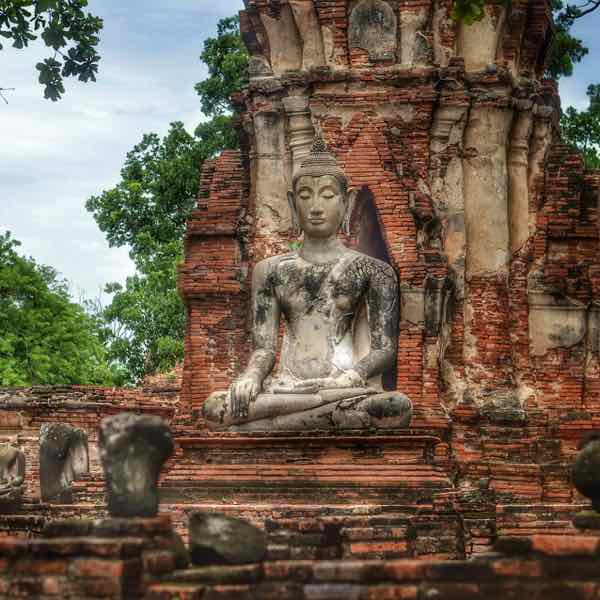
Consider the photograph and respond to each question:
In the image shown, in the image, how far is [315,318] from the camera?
40.9 ft

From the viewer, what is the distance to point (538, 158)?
15242mm

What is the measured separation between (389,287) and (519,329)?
2.54m

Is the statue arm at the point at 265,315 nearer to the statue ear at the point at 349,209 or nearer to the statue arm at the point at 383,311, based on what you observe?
the statue arm at the point at 383,311

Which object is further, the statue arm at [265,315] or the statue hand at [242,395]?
the statue arm at [265,315]

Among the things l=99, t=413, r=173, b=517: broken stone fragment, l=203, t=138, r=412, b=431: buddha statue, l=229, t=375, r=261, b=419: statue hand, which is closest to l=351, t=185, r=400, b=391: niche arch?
l=203, t=138, r=412, b=431: buddha statue

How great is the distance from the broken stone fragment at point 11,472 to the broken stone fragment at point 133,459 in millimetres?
6709

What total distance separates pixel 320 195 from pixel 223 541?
6433mm

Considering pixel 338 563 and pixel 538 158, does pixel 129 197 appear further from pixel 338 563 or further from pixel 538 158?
pixel 338 563

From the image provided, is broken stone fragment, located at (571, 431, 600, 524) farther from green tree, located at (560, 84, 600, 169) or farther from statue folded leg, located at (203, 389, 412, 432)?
green tree, located at (560, 84, 600, 169)

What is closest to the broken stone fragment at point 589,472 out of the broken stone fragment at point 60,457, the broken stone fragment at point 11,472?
the broken stone fragment at point 60,457

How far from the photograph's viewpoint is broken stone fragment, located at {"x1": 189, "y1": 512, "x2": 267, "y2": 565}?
21.0 ft

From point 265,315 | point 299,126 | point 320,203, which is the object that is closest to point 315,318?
point 265,315

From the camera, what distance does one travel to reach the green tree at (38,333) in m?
30.2

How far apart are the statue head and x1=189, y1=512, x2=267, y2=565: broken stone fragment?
623 cm
